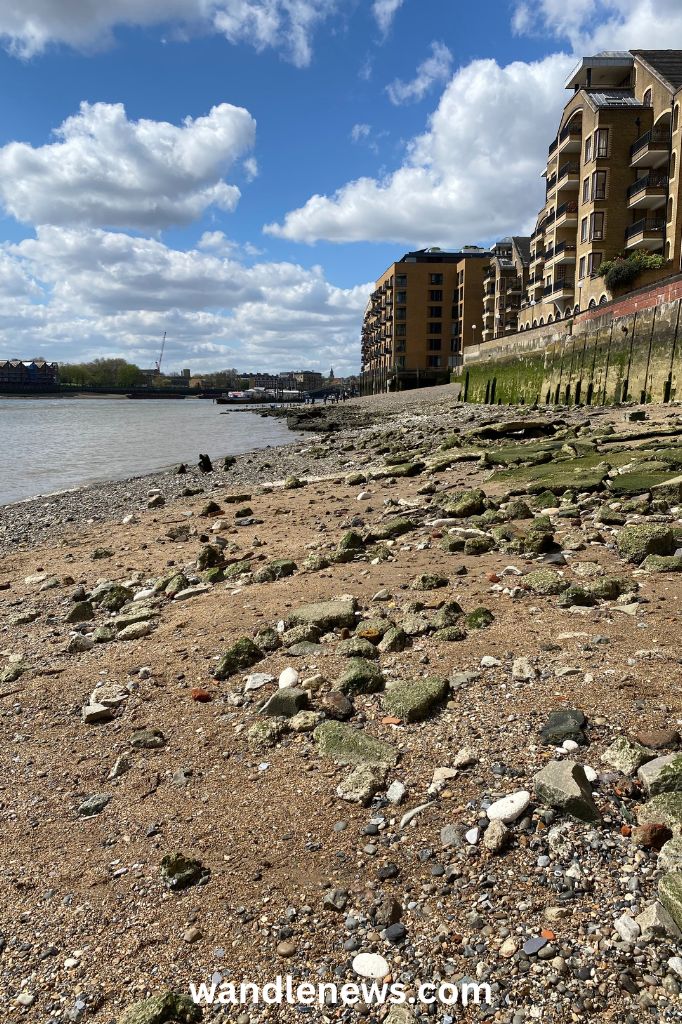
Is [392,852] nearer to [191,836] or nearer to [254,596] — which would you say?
[191,836]

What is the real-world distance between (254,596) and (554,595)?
307cm

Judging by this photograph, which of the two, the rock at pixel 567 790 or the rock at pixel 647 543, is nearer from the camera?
the rock at pixel 567 790

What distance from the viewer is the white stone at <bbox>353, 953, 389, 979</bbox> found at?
2659 mm

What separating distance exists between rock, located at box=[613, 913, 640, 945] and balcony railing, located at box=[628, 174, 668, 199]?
169 feet

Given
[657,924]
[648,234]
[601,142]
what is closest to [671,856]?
[657,924]

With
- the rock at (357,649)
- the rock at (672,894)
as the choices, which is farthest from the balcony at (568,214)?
the rock at (672,894)

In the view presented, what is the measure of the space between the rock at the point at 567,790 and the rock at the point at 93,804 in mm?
2521

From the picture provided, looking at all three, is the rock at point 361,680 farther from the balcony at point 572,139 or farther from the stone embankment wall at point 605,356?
the balcony at point 572,139

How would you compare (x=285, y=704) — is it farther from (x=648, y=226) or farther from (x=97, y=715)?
(x=648, y=226)

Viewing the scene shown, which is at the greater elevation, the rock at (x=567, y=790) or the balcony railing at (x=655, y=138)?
the balcony railing at (x=655, y=138)

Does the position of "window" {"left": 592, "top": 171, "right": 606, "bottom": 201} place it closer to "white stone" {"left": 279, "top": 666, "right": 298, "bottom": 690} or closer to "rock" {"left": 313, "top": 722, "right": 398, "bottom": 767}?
"white stone" {"left": 279, "top": 666, "right": 298, "bottom": 690}

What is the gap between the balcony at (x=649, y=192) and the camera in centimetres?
4459

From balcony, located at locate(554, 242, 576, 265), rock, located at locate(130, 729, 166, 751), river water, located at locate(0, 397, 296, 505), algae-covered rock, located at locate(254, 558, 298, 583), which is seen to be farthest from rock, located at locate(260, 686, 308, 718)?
balcony, located at locate(554, 242, 576, 265)

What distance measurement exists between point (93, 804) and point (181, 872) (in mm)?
984
